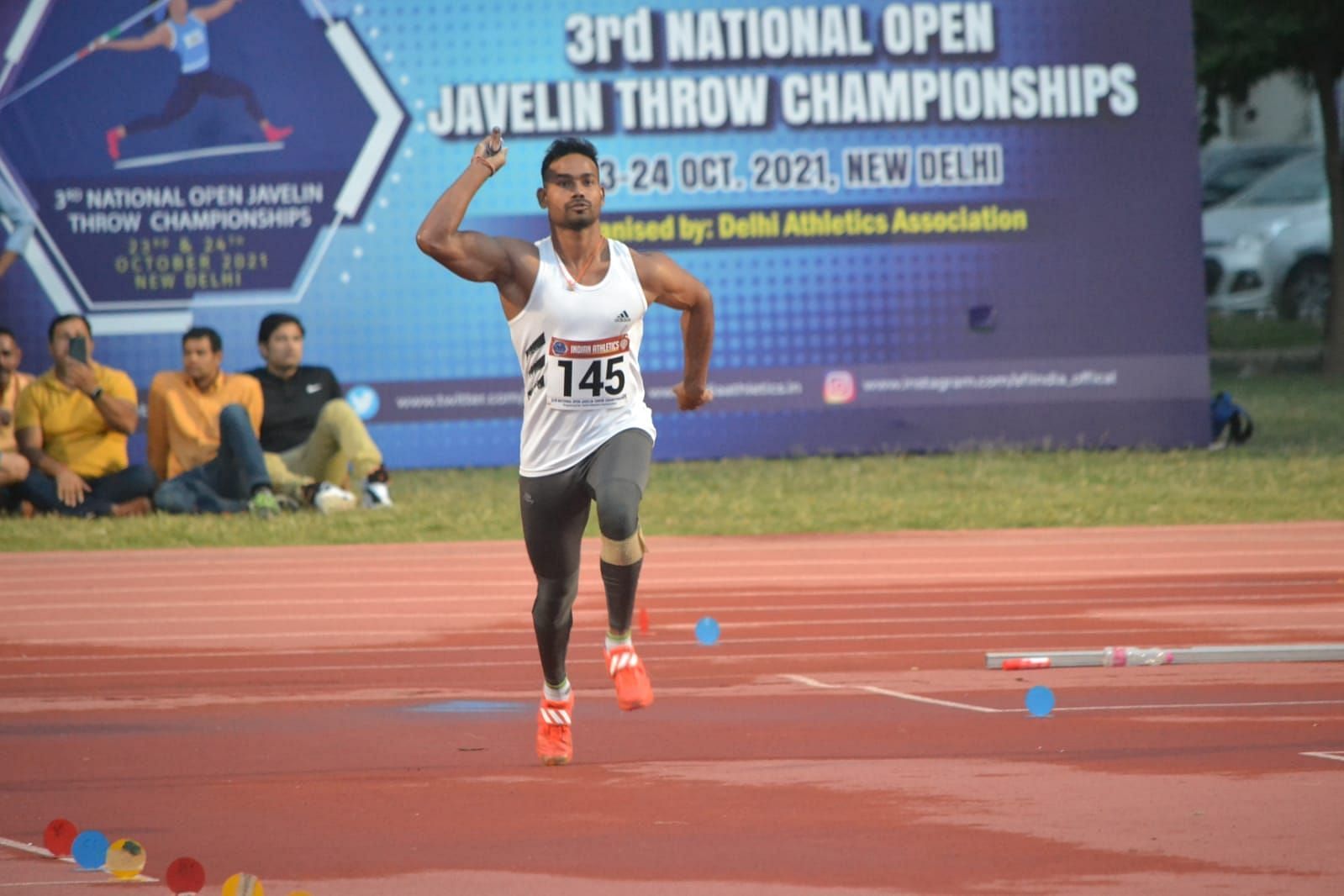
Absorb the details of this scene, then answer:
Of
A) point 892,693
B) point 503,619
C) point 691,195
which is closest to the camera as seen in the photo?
point 892,693

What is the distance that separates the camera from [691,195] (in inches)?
656

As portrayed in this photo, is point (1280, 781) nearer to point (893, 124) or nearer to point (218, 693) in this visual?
point (218, 693)

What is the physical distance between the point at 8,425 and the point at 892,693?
8521 mm

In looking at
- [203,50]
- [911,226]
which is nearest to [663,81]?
[911,226]

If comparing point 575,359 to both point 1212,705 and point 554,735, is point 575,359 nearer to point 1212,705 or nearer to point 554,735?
point 554,735

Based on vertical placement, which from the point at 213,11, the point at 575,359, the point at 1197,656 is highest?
the point at 213,11

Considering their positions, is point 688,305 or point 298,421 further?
point 298,421

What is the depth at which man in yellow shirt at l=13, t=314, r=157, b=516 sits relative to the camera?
13664mm

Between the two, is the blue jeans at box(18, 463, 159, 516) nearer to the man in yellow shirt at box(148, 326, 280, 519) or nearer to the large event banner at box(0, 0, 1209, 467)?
the man in yellow shirt at box(148, 326, 280, 519)

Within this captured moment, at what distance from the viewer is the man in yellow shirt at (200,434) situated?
13516 millimetres

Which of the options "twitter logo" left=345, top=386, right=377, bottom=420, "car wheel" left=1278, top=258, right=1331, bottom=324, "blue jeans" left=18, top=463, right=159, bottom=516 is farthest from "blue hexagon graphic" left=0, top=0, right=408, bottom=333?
"car wheel" left=1278, top=258, right=1331, bottom=324

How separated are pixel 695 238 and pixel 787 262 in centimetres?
76

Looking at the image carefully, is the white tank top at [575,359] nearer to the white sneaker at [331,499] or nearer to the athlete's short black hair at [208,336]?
the white sneaker at [331,499]

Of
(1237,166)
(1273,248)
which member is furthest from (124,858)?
(1237,166)
